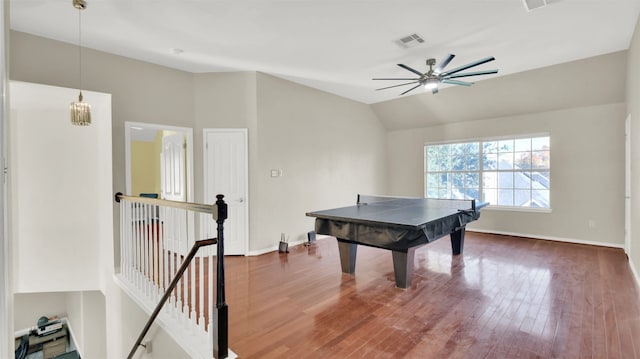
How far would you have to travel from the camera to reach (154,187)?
350 inches

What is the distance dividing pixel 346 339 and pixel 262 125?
3464 mm

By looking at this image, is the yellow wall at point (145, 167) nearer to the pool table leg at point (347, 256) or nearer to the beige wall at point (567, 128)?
the pool table leg at point (347, 256)

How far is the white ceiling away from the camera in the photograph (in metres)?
2.92

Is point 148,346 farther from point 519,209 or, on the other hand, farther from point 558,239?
point 558,239

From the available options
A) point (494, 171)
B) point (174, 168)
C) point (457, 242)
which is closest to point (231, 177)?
point (174, 168)

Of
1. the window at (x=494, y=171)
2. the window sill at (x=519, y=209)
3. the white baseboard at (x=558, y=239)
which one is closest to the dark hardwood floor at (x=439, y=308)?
the white baseboard at (x=558, y=239)

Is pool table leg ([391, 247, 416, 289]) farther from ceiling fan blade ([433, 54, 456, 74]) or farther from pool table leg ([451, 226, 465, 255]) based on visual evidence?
ceiling fan blade ([433, 54, 456, 74])

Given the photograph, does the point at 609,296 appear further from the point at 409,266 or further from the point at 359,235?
the point at 359,235

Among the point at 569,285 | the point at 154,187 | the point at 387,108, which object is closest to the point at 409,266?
the point at 569,285

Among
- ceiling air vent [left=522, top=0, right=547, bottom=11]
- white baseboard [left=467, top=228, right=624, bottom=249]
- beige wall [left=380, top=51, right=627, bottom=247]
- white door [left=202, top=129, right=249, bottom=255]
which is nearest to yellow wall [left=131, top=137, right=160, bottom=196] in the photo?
white door [left=202, top=129, right=249, bottom=255]

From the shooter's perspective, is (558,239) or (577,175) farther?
(558,239)

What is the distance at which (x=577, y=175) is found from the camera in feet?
17.7

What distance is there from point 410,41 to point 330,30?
1.03 meters

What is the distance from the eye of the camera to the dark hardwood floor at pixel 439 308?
2252 millimetres
